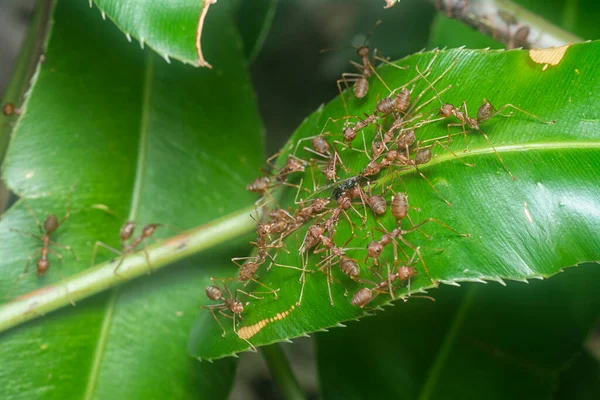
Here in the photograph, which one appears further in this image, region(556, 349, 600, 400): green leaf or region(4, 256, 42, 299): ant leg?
region(556, 349, 600, 400): green leaf

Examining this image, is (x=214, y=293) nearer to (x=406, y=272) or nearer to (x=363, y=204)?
(x=363, y=204)

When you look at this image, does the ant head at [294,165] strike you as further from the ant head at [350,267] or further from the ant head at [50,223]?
the ant head at [50,223]

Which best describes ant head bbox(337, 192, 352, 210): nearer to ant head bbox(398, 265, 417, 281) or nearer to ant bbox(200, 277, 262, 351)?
ant head bbox(398, 265, 417, 281)

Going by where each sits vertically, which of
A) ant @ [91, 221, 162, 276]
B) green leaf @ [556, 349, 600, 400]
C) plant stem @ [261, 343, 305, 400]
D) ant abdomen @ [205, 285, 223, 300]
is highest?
ant @ [91, 221, 162, 276]

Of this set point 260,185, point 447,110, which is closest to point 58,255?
point 260,185

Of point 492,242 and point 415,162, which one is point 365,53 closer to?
point 415,162

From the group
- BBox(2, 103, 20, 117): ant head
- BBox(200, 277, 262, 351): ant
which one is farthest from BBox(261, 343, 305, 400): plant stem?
BBox(2, 103, 20, 117): ant head

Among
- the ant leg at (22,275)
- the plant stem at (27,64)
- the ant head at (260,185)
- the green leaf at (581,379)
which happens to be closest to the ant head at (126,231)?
the ant leg at (22,275)
